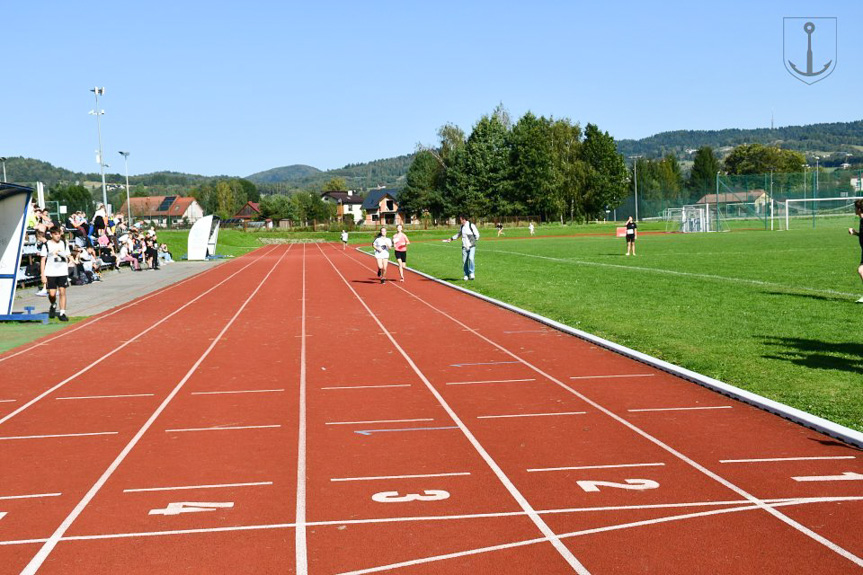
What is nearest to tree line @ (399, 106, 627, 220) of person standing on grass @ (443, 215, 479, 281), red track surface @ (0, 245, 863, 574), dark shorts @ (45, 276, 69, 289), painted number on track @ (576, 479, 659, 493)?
person standing on grass @ (443, 215, 479, 281)

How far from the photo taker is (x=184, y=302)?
2098 centimetres

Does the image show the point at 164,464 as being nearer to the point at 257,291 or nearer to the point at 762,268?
the point at 257,291

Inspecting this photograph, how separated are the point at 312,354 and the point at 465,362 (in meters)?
2.29

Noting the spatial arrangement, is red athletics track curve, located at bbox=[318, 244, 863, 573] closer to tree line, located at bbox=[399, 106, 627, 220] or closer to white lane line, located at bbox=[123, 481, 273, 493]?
white lane line, located at bbox=[123, 481, 273, 493]

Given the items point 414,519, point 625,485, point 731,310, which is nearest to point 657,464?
point 625,485

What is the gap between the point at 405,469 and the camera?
6527mm

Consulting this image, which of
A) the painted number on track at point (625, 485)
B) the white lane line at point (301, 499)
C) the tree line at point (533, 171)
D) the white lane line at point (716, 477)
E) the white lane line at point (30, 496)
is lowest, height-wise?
the white lane line at point (716, 477)

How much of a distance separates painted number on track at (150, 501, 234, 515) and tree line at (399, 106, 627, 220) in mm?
93563

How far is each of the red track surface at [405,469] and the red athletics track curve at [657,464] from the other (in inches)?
0.9

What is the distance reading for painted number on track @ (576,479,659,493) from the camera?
5930 mm

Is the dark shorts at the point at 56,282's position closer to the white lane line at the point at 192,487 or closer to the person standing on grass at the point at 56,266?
the person standing on grass at the point at 56,266

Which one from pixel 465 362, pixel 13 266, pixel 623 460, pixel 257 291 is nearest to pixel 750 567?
pixel 623 460

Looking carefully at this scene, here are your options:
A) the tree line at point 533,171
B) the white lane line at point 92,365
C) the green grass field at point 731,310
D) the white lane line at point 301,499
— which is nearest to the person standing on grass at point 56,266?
the white lane line at point 92,365

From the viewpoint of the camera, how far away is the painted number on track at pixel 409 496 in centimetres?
→ 580
